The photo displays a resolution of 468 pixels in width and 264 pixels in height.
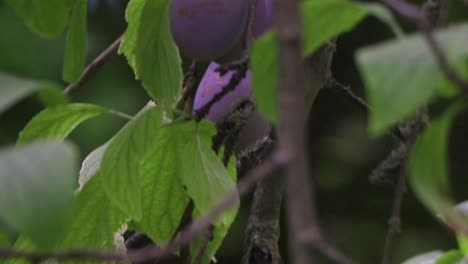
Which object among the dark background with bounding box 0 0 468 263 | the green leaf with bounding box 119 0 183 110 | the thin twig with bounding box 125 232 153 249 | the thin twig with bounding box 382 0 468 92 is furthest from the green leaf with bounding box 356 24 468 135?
the dark background with bounding box 0 0 468 263

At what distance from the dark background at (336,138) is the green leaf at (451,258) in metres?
1.12

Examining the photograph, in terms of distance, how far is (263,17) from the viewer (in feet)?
2.18

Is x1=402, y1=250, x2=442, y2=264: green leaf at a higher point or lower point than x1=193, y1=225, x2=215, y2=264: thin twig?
higher

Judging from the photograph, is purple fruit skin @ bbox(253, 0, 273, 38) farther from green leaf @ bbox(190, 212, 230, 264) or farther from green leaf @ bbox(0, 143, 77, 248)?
green leaf @ bbox(0, 143, 77, 248)

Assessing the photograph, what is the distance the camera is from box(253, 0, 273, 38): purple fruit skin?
0.66m

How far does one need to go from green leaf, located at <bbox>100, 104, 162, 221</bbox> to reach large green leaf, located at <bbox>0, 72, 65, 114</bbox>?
19cm

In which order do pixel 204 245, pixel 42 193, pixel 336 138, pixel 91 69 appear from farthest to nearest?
pixel 336 138
pixel 91 69
pixel 204 245
pixel 42 193

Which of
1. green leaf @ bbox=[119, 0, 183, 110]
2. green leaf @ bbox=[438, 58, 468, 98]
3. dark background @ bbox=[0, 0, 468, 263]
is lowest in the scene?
dark background @ bbox=[0, 0, 468, 263]

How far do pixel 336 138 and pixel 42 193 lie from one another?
1477mm

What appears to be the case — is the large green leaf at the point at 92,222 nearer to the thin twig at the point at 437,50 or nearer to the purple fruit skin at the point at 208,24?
the purple fruit skin at the point at 208,24

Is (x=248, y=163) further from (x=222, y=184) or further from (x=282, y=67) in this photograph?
(x=282, y=67)

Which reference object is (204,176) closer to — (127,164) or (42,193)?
(127,164)

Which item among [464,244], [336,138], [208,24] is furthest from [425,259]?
[336,138]

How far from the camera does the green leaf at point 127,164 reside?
1.74 feet
